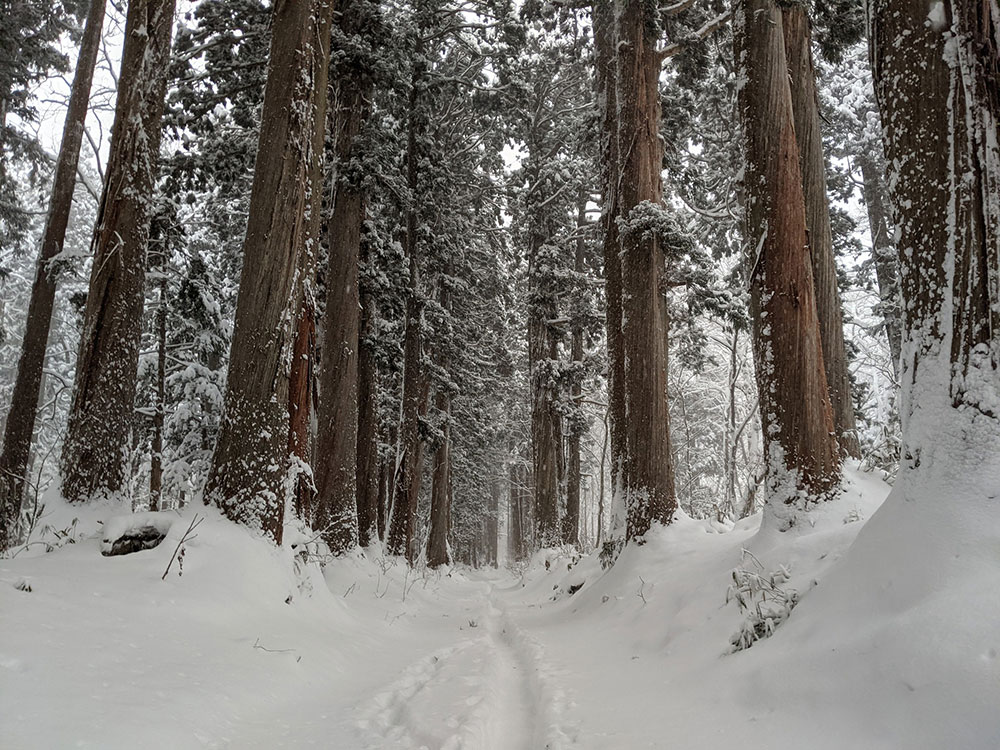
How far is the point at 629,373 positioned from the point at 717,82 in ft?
22.3

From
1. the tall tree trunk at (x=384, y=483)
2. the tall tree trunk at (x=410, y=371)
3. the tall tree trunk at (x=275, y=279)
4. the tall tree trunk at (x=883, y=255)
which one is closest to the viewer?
the tall tree trunk at (x=275, y=279)

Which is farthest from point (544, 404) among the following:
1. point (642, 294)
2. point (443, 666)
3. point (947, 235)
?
point (947, 235)

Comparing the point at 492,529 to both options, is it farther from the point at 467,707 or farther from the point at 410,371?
the point at 467,707

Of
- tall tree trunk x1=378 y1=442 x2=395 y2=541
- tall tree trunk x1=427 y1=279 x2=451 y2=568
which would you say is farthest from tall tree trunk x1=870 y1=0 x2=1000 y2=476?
tall tree trunk x1=378 y1=442 x2=395 y2=541

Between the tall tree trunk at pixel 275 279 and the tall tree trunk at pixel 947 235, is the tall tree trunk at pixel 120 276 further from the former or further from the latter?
the tall tree trunk at pixel 947 235

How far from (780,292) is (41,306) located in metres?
10.9

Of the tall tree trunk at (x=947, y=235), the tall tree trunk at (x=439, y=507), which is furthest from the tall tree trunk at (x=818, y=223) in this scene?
the tall tree trunk at (x=439, y=507)

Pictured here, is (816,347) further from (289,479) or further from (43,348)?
(43,348)

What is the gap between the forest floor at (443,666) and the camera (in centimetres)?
228

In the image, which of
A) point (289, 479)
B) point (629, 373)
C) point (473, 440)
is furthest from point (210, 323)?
point (473, 440)

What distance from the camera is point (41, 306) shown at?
9.62 m

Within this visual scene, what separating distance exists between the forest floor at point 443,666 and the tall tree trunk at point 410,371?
9265mm

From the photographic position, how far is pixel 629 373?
26.8ft

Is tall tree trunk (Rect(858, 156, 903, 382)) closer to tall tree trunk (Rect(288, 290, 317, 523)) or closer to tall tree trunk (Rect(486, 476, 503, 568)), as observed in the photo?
tall tree trunk (Rect(288, 290, 317, 523))
